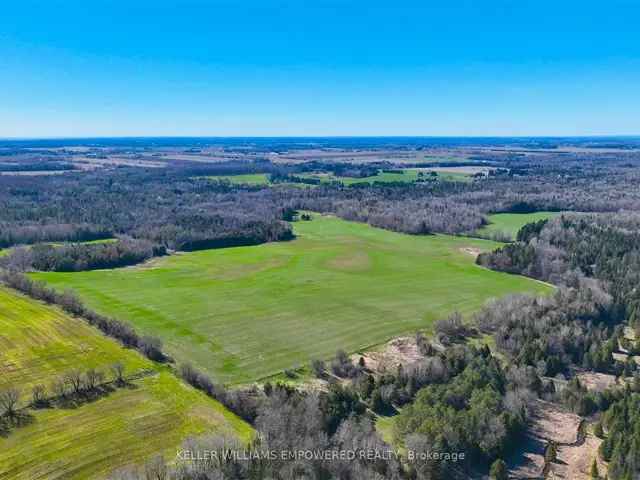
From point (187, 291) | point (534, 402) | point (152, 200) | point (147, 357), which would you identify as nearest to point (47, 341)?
point (147, 357)

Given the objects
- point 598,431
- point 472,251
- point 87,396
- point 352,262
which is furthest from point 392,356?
point 472,251

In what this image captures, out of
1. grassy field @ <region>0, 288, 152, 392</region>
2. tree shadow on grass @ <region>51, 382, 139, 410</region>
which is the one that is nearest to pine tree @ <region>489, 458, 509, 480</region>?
tree shadow on grass @ <region>51, 382, 139, 410</region>

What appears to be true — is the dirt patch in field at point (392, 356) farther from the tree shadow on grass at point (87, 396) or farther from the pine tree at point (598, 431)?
the tree shadow on grass at point (87, 396)

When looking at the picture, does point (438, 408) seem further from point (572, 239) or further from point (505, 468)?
point (572, 239)

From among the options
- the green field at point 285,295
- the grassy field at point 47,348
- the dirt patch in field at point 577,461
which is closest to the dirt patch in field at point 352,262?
the green field at point 285,295

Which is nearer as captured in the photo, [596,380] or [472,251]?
[596,380]

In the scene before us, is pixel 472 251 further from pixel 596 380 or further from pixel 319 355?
pixel 319 355
